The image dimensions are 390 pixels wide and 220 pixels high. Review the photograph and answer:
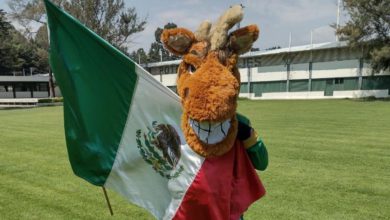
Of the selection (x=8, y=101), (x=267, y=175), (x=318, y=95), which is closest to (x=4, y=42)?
(x=8, y=101)

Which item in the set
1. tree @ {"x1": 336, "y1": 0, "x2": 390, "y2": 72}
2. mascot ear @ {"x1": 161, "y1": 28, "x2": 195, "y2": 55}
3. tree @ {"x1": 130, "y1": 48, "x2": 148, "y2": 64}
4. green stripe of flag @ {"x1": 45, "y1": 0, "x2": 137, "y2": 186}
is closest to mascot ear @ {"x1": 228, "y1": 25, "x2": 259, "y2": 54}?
mascot ear @ {"x1": 161, "y1": 28, "x2": 195, "y2": 55}

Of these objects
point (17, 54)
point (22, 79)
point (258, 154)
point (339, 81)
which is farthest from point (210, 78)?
→ point (17, 54)

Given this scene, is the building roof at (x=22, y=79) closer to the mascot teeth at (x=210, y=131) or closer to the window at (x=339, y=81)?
the window at (x=339, y=81)

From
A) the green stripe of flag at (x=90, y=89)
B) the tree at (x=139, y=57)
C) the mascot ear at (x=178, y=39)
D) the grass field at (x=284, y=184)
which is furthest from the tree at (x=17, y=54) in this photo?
the mascot ear at (x=178, y=39)

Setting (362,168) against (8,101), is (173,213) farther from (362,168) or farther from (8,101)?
(8,101)

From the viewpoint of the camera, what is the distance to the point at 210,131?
7.82 ft

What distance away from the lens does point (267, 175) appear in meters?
7.11

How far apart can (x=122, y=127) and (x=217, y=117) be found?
1.08 meters

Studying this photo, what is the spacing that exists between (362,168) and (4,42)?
71.7 m

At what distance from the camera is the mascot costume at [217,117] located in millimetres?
2283

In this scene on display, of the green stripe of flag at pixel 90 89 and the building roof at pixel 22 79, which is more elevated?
the green stripe of flag at pixel 90 89

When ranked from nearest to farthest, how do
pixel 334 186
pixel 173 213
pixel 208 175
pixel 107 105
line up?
1. pixel 208 175
2. pixel 173 213
3. pixel 107 105
4. pixel 334 186

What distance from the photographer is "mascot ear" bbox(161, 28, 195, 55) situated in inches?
100.0

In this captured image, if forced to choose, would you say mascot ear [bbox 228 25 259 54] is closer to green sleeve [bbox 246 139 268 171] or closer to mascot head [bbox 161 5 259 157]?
mascot head [bbox 161 5 259 157]
